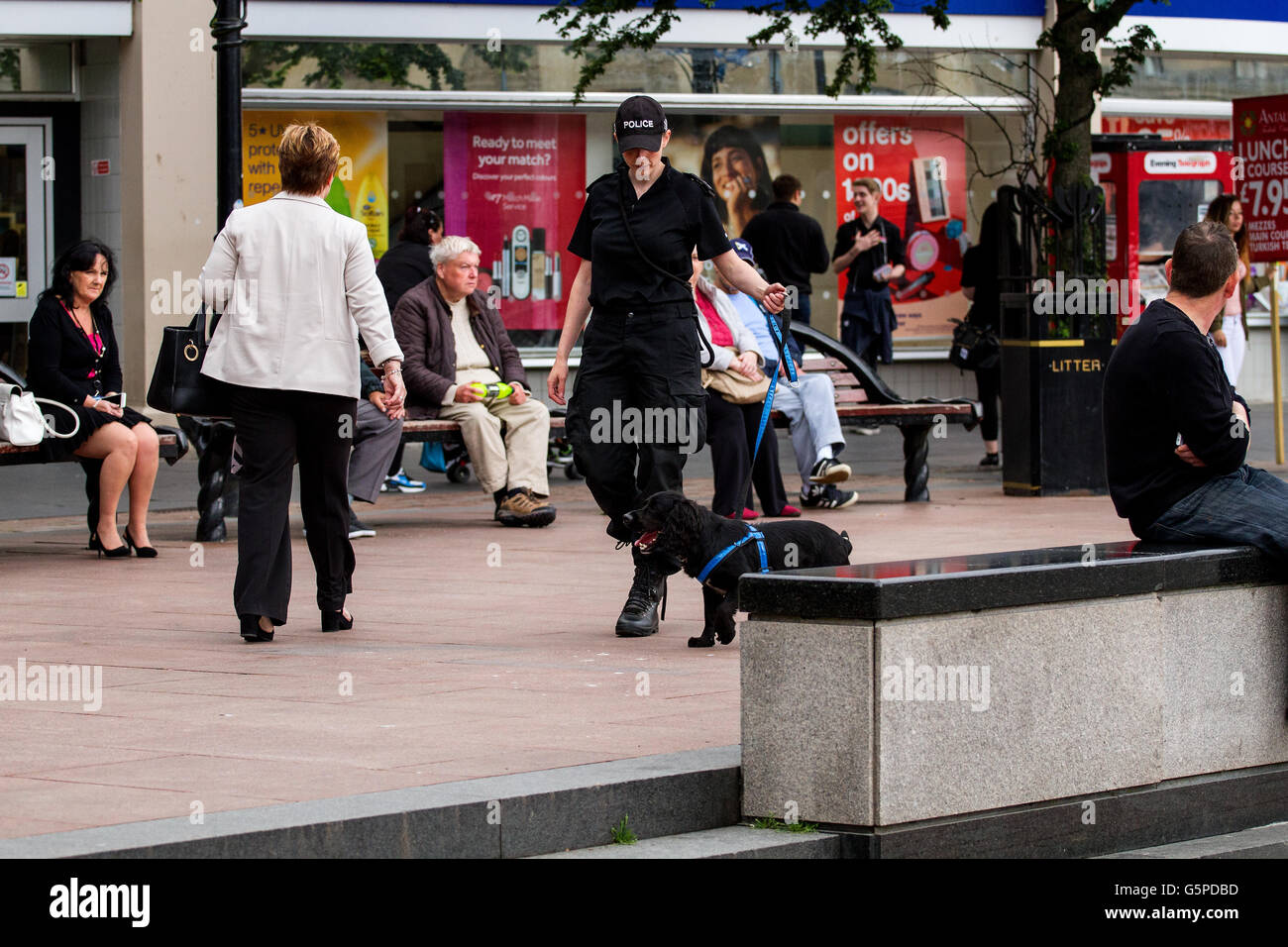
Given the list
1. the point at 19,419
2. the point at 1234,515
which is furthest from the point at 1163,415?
the point at 19,419

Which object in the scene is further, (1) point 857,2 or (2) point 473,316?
(1) point 857,2

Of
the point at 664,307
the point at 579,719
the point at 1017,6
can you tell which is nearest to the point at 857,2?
the point at 1017,6

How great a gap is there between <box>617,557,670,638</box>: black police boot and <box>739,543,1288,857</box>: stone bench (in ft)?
7.60

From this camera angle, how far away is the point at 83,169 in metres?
17.1

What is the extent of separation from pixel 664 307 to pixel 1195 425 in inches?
96.8

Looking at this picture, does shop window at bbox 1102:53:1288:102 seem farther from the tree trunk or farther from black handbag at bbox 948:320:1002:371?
the tree trunk

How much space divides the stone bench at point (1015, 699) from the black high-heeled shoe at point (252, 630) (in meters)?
2.92

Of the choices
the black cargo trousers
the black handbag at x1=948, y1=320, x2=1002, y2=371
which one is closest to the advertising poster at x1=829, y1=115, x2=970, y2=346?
the black handbag at x1=948, y1=320, x2=1002, y2=371

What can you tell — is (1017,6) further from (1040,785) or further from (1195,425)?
(1040,785)

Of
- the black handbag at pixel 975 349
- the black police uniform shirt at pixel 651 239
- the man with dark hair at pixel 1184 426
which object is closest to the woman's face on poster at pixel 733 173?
the black handbag at pixel 975 349

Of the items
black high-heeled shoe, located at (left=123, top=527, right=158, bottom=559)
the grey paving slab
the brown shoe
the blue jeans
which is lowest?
the grey paving slab

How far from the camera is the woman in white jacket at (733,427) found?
429 inches

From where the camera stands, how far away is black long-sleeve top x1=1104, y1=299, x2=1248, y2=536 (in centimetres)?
616
